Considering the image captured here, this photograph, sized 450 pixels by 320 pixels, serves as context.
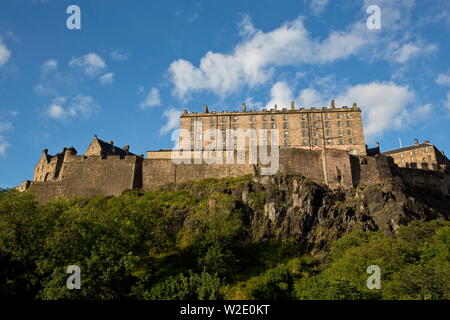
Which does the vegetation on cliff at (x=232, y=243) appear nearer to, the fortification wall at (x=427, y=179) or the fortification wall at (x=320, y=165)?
the fortification wall at (x=320, y=165)

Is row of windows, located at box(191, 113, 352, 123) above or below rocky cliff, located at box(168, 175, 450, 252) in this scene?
above

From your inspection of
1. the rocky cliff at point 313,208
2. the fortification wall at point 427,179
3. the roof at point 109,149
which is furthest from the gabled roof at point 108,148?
the fortification wall at point 427,179

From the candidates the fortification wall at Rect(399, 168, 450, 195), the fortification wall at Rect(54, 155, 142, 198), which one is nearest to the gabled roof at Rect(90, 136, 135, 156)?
the fortification wall at Rect(54, 155, 142, 198)

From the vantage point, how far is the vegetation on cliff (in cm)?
3048

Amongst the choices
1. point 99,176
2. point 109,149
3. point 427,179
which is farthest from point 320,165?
point 109,149

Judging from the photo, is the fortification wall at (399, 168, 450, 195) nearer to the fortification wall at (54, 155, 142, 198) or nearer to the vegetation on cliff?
the vegetation on cliff

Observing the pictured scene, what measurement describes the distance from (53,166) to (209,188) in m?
28.1

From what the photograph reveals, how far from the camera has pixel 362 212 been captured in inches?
1884

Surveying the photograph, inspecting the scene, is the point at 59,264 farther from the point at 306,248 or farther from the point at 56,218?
the point at 306,248

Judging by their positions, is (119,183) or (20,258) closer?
(20,258)

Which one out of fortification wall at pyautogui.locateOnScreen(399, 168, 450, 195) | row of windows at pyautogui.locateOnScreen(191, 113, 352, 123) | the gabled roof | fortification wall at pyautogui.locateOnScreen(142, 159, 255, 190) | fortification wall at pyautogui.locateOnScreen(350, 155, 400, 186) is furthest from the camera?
row of windows at pyautogui.locateOnScreen(191, 113, 352, 123)

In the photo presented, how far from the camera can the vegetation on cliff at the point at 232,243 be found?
30484 mm

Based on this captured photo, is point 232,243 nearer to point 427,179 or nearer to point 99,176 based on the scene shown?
point 99,176
